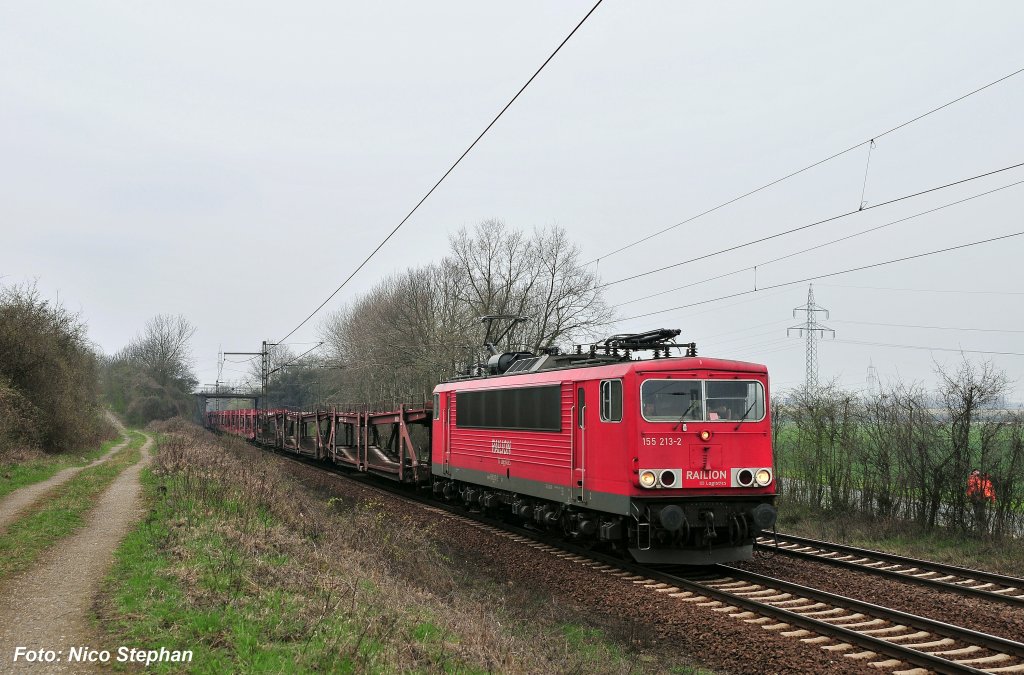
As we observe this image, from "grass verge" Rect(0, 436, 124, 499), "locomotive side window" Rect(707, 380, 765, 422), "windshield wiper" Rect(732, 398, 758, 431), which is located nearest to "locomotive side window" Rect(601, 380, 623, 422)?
"locomotive side window" Rect(707, 380, 765, 422)

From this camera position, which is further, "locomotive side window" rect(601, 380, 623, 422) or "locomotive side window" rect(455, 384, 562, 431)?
"locomotive side window" rect(455, 384, 562, 431)

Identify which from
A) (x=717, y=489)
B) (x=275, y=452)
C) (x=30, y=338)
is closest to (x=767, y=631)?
(x=717, y=489)

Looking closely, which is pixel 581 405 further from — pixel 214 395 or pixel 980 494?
pixel 214 395

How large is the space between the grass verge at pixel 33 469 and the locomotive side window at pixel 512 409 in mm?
10483

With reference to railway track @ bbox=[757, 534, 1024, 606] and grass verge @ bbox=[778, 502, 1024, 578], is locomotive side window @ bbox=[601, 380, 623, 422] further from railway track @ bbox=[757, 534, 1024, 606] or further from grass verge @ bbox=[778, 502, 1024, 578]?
grass verge @ bbox=[778, 502, 1024, 578]

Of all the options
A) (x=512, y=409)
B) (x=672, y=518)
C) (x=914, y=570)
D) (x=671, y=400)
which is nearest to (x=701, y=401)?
(x=671, y=400)

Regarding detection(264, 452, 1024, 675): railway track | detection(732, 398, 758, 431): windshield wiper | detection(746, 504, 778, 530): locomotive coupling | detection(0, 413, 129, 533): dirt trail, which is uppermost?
detection(732, 398, 758, 431): windshield wiper

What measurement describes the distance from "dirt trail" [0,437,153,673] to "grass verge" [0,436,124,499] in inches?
299

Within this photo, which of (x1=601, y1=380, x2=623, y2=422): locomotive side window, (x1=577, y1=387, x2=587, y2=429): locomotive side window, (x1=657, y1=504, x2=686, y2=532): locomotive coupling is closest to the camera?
(x1=657, y1=504, x2=686, y2=532): locomotive coupling

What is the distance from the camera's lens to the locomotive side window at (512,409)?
14588mm

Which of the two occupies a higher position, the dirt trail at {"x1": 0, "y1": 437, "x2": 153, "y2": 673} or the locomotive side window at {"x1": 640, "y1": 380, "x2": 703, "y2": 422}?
the locomotive side window at {"x1": 640, "y1": 380, "x2": 703, "y2": 422}

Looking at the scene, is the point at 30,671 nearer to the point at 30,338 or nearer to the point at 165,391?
the point at 30,338

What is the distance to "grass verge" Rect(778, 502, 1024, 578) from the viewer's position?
1376cm

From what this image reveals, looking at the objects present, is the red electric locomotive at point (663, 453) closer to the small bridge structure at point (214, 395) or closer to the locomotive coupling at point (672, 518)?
the locomotive coupling at point (672, 518)
